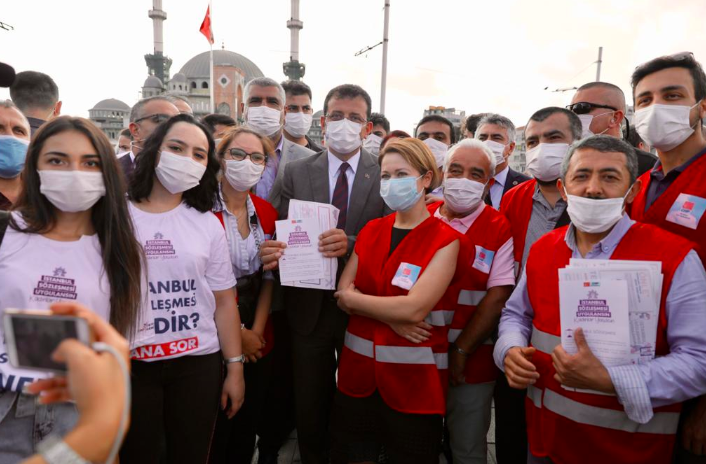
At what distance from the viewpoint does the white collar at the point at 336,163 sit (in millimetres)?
3205

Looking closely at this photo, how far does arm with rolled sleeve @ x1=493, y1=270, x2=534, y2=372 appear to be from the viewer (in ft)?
6.84

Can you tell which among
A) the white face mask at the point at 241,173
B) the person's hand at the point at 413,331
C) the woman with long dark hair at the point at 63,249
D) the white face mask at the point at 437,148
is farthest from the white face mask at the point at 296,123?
the person's hand at the point at 413,331

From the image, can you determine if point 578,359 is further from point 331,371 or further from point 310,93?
point 310,93

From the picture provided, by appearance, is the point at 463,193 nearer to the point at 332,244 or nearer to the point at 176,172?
the point at 332,244

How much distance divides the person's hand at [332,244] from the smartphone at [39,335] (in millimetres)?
1817

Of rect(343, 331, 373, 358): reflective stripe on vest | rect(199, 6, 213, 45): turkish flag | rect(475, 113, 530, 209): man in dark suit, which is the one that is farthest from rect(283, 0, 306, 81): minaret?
rect(343, 331, 373, 358): reflective stripe on vest

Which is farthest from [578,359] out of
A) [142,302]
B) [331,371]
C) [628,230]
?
[142,302]

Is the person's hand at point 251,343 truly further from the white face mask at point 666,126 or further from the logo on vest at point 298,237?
the white face mask at point 666,126

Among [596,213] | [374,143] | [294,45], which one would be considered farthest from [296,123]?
[294,45]

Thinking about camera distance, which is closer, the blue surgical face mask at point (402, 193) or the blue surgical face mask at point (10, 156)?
the blue surgical face mask at point (402, 193)

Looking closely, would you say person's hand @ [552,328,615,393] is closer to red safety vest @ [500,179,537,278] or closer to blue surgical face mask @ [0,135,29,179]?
red safety vest @ [500,179,537,278]

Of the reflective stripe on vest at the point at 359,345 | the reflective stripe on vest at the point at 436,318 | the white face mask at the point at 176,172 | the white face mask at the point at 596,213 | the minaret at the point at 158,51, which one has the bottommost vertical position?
the reflective stripe on vest at the point at 359,345

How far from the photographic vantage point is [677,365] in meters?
1.62

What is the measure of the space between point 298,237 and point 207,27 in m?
18.9
